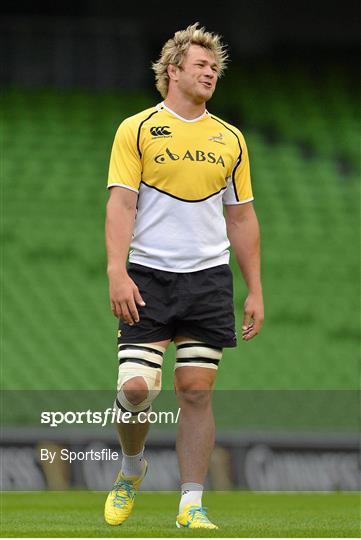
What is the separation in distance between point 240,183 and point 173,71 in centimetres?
57

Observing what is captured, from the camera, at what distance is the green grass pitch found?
4809mm

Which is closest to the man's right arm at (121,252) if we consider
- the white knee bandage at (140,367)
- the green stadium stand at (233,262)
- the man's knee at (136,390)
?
the white knee bandage at (140,367)

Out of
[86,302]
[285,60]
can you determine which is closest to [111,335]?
[86,302]

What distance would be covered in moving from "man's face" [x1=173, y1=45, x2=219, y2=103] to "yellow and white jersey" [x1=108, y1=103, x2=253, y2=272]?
130 mm

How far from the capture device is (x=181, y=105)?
5.15 metres

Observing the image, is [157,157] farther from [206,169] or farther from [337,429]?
[337,429]

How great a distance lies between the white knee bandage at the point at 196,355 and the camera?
508cm

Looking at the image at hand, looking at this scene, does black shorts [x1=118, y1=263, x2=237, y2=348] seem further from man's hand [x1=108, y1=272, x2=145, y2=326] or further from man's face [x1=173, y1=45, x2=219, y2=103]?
man's face [x1=173, y1=45, x2=219, y2=103]

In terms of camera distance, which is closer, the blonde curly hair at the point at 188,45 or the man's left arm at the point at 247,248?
the blonde curly hair at the point at 188,45

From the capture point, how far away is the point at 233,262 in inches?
554

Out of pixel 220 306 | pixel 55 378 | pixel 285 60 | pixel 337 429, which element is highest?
pixel 285 60

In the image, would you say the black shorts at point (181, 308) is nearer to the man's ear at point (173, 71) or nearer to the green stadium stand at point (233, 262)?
the man's ear at point (173, 71)

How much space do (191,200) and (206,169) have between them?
15 cm

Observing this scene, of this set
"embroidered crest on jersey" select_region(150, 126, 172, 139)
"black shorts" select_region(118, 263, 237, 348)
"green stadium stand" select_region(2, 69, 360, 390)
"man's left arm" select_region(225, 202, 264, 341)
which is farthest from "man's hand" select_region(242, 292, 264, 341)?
"green stadium stand" select_region(2, 69, 360, 390)
